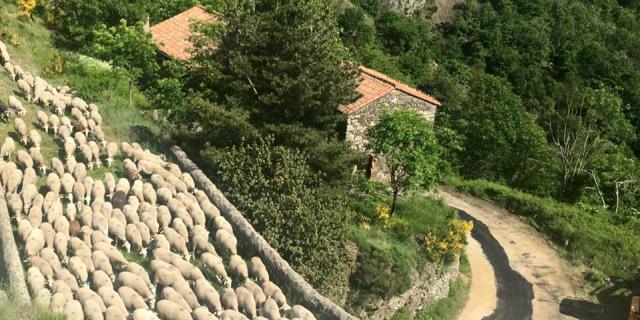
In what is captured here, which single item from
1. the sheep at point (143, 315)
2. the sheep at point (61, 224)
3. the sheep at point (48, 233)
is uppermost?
the sheep at point (143, 315)

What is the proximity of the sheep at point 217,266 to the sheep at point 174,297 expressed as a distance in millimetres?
1942

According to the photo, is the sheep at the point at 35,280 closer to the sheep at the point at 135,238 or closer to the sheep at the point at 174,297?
the sheep at the point at 174,297

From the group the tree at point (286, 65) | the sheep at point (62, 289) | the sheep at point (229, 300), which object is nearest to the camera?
the sheep at point (62, 289)

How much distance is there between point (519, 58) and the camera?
313 feet

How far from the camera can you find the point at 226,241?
21812 millimetres

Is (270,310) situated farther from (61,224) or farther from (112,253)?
(61,224)

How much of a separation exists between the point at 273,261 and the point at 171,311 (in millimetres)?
4336

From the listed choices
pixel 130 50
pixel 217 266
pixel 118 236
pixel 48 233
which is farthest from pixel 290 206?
pixel 130 50

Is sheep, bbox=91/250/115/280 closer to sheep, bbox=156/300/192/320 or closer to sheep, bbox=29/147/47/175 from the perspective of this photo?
sheep, bbox=156/300/192/320

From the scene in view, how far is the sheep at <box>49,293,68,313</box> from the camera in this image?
55.5 ft

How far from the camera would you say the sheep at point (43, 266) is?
1852 cm

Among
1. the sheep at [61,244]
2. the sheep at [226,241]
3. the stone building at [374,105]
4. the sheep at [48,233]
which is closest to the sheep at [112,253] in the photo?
the sheep at [61,244]

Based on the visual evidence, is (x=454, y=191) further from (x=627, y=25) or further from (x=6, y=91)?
(x=627, y=25)

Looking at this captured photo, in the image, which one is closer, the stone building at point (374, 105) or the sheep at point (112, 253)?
A: the sheep at point (112, 253)
